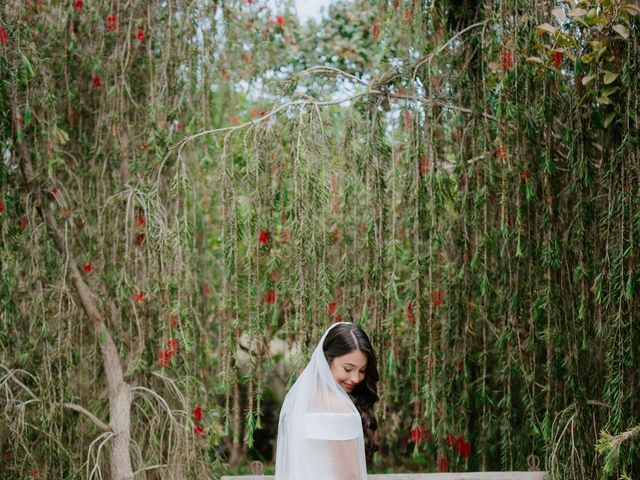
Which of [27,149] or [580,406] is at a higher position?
[27,149]

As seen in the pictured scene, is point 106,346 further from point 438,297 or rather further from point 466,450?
point 466,450

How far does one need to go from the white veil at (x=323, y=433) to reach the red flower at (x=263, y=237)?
1014 mm

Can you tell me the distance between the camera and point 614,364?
10.2 ft

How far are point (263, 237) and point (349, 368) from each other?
1.11m

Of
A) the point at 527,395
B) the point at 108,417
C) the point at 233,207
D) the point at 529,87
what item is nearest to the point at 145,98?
the point at 233,207

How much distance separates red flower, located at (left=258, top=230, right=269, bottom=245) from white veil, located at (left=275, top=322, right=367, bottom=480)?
101 cm

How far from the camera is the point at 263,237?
3.63m

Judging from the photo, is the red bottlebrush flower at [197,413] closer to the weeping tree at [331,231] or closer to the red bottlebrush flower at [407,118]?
the weeping tree at [331,231]

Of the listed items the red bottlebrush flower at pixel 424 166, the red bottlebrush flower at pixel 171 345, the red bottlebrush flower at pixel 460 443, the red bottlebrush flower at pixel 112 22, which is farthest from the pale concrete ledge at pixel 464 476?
the red bottlebrush flower at pixel 112 22

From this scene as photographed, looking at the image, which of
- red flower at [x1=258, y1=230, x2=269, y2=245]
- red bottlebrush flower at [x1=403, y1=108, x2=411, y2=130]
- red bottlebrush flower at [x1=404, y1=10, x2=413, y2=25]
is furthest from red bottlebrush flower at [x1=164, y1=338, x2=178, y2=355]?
red bottlebrush flower at [x1=404, y1=10, x2=413, y2=25]

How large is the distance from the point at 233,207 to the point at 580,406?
163cm

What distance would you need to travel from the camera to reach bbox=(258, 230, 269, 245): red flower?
361 centimetres

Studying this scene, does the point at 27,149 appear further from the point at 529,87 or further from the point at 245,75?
the point at 529,87

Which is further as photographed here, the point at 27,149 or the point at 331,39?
the point at 331,39
